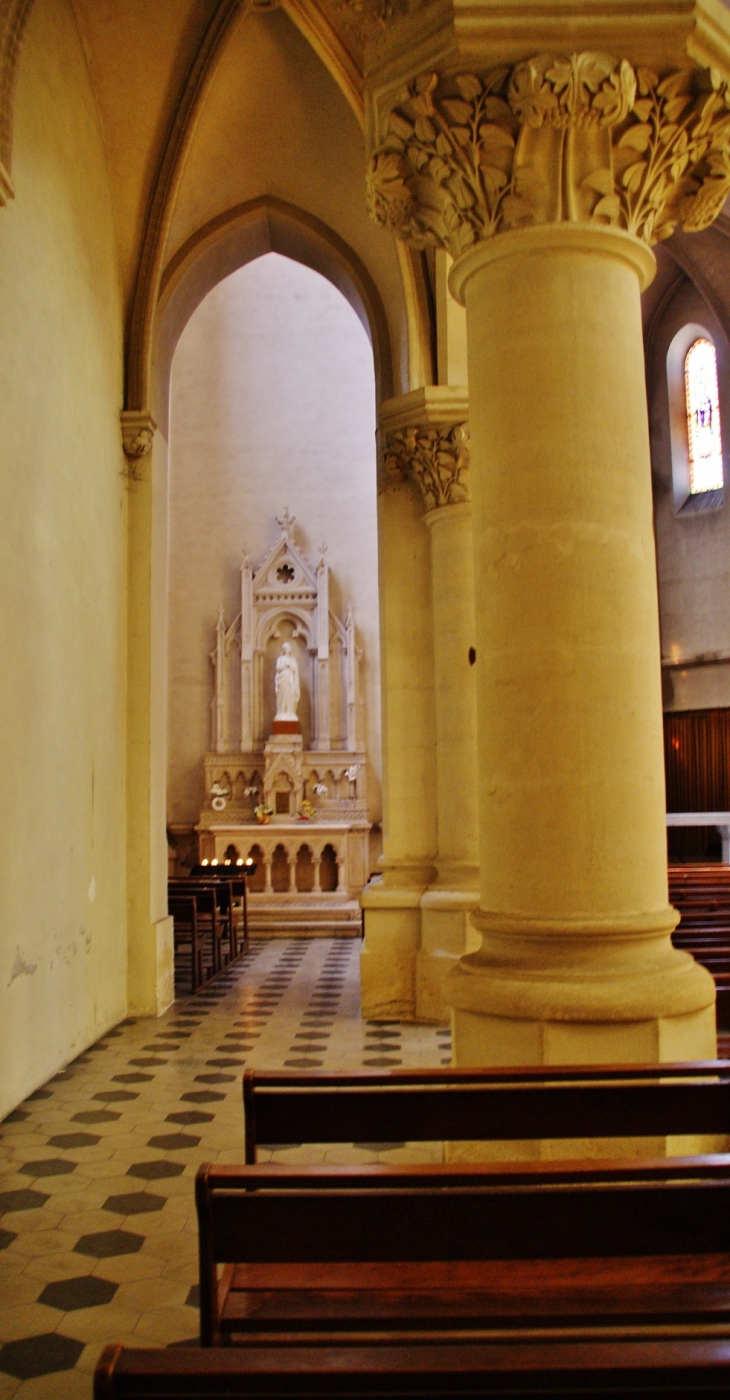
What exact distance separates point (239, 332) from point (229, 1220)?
57.1 ft

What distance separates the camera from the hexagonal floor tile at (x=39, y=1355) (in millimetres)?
2895

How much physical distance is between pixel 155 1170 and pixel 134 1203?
405 mm

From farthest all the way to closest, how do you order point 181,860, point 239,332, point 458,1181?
point 239,332 → point 181,860 → point 458,1181

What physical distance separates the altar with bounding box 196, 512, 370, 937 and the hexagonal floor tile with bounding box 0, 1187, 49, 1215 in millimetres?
10367

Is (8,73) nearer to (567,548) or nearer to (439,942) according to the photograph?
(567,548)

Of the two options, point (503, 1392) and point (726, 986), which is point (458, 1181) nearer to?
point (503, 1392)

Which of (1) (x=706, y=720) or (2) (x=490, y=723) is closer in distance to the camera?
(2) (x=490, y=723)

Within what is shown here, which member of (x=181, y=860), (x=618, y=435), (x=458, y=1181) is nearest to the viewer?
(x=458, y=1181)

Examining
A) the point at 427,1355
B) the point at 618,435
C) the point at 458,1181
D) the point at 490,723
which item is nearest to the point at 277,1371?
the point at 427,1355

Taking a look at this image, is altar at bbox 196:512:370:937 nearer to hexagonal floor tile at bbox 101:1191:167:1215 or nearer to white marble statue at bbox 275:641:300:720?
white marble statue at bbox 275:641:300:720

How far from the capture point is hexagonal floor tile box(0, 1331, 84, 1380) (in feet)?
9.50

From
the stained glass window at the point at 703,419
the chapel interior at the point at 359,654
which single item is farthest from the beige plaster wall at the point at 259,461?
the stained glass window at the point at 703,419

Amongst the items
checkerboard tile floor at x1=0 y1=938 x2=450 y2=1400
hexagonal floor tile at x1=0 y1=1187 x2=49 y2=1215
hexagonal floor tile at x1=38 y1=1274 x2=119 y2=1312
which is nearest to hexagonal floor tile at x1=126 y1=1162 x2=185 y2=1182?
checkerboard tile floor at x1=0 y1=938 x2=450 y2=1400

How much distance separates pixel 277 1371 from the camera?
51.3 inches
